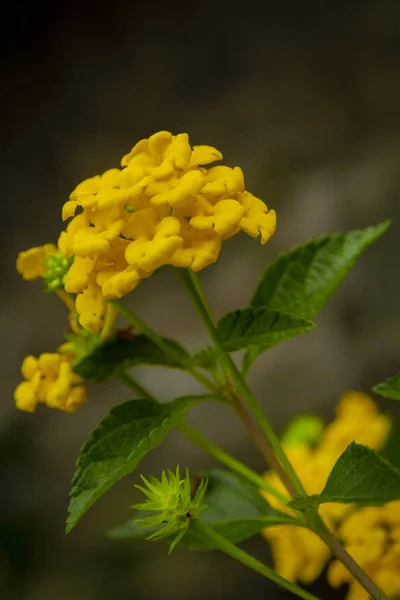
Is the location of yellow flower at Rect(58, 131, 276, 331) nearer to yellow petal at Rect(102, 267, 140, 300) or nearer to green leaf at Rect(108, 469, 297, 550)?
yellow petal at Rect(102, 267, 140, 300)

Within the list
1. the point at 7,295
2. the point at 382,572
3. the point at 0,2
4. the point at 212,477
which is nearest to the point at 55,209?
the point at 7,295

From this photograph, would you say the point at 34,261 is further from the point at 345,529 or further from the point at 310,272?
the point at 345,529

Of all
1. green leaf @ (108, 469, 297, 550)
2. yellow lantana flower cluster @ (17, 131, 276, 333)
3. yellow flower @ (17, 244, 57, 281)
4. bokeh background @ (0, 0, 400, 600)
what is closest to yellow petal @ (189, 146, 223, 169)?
yellow lantana flower cluster @ (17, 131, 276, 333)

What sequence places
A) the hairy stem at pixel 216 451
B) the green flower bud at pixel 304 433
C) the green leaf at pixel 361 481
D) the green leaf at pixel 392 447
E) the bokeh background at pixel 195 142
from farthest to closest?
the bokeh background at pixel 195 142 → the green flower bud at pixel 304 433 → the green leaf at pixel 392 447 → the hairy stem at pixel 216 451 → the green leaf at pixel 361 481

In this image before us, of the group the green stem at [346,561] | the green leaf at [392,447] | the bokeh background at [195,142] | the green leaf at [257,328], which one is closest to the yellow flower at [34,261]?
the green leaf at [257,328]

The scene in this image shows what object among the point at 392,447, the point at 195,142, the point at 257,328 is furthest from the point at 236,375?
the point at 195,142

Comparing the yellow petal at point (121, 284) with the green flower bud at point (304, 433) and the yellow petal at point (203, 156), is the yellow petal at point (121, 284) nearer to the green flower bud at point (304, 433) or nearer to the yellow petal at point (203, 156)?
the yellow petal at point (203, 156)
